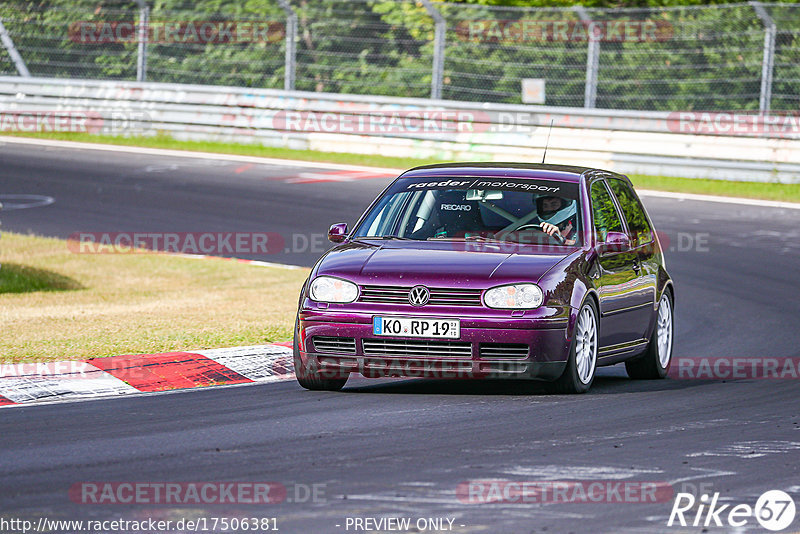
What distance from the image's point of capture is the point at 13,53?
2825 cm

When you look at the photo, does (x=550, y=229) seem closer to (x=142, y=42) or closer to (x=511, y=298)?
(x=511, y=298)

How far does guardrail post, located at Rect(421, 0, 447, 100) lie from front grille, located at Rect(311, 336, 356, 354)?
16.6m

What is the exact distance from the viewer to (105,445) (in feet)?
23.3

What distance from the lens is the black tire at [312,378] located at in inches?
354

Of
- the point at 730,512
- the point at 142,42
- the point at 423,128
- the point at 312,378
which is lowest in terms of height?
the point at 312,378

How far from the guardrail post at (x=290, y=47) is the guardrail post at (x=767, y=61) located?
27.6ft

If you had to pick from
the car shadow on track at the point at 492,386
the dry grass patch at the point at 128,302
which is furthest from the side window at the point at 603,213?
the dry grass patch at the point at 128,302

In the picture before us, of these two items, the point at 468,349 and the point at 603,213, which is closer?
the point at 468,349

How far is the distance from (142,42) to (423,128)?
20.0 ft

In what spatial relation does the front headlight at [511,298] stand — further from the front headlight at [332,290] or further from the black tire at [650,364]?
the black tire at [650,364]

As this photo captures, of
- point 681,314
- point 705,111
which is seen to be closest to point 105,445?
point 681,314

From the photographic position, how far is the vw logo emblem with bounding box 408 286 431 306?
8.55 meters

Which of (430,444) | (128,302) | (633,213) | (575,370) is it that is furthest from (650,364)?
(128,302)

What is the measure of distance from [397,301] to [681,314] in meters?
5.80
